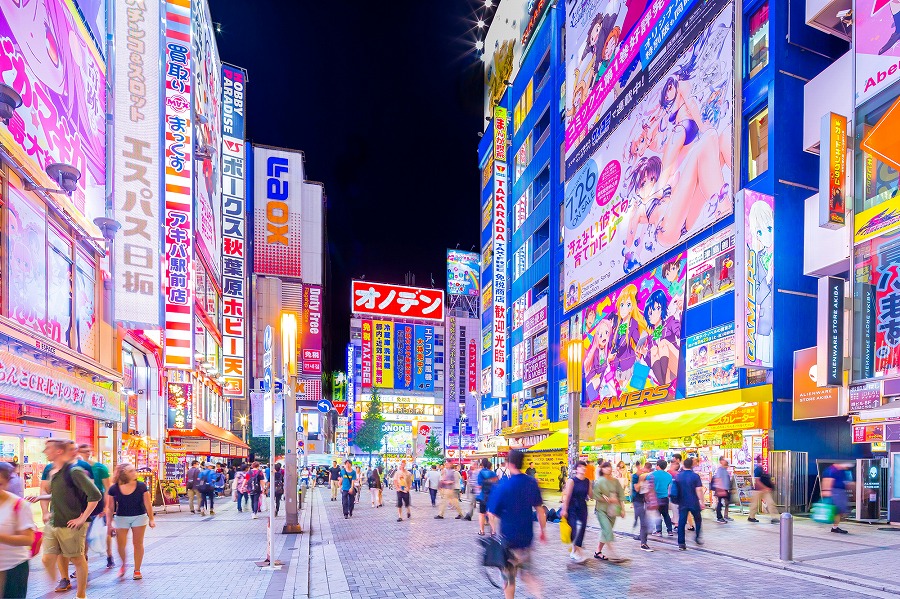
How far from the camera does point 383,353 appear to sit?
11800 centimetres

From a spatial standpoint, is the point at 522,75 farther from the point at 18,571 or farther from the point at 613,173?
the point at 18,571

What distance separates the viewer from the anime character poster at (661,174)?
22.6 meters

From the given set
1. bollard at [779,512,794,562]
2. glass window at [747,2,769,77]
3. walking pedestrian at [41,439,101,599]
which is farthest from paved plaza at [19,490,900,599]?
glass window at [747,2,769,77]

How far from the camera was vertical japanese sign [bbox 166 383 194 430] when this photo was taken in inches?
1097

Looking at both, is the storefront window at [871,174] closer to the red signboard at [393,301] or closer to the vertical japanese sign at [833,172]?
the vertical japanese sign at [833,172]

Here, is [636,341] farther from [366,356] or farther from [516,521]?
[366,356]

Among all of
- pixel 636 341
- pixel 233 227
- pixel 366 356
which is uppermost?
pixel 233 227

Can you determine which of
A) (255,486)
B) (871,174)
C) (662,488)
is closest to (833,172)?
(871,174)

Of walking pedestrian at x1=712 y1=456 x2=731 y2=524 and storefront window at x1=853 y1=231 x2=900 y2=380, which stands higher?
storefront window at x1=853 y1=231 x2=900 y2=380

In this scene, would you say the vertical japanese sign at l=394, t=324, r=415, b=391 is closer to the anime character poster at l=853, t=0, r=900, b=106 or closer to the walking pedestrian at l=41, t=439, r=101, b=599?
the anime character poster at l=853, t=0, r=900, b=106

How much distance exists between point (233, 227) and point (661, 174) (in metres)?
36.6

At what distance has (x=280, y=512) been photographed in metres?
22.8

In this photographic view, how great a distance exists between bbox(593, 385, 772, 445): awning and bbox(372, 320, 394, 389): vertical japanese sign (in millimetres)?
92062

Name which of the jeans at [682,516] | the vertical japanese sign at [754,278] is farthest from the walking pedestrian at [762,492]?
the vertical japanese sign at [754,278]
